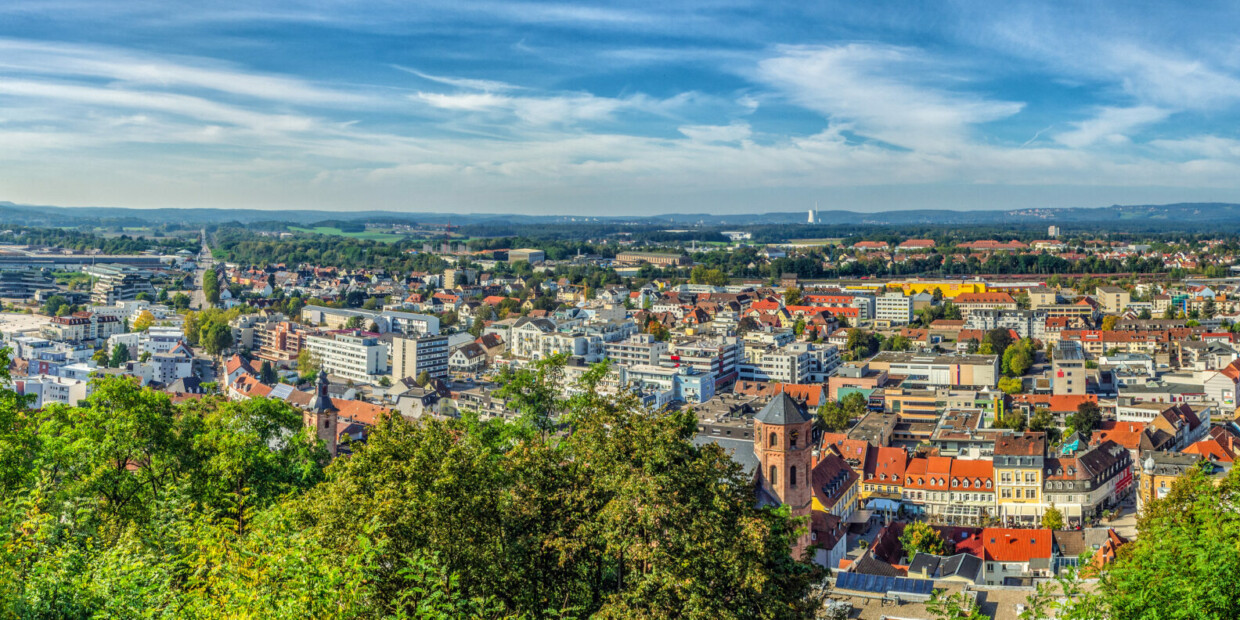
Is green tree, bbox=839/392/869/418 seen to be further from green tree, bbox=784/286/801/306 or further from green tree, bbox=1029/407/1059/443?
green tree, bbox=784/286/801/306

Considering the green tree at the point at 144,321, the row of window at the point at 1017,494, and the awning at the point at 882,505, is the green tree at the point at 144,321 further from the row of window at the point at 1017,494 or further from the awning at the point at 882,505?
the row of window at the point at 1017,494

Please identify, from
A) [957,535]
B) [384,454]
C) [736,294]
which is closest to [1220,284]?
[736,294]

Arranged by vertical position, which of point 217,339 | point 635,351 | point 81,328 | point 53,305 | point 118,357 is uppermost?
point 53,305

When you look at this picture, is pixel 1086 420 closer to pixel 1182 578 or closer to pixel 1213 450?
pixel 1213 450

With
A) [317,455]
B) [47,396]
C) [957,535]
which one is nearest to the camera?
[317,455]

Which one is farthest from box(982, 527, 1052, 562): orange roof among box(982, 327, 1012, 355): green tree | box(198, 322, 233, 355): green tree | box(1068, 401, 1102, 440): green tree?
box(198, 322, 233, 355): green tree

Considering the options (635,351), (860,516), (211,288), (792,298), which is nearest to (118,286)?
(211,288)

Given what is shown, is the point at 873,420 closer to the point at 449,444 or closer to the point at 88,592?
the point at 449,444
